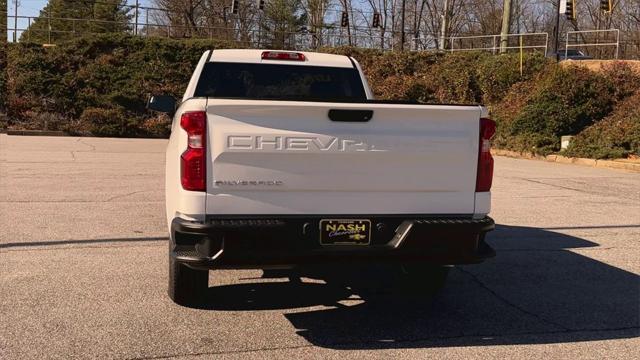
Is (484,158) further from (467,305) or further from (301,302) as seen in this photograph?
(301,302)

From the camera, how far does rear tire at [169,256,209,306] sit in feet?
15.1

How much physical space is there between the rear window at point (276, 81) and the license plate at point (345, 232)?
2.01 m

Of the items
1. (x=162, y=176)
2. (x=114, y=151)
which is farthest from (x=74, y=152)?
(x=162, y=176)

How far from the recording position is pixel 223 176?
12.8 ft

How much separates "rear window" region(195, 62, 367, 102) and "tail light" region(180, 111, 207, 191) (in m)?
1.99

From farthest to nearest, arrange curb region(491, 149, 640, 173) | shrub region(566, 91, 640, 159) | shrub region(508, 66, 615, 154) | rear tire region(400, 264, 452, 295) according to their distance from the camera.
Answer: shrub region(508, 66, 615, 154) → shrub region(566, 91, 640, 159) → curb region(491, 149, 640, 173) → rear tire region(400, 264, 452, 295)

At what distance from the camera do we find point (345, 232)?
412 centimetres

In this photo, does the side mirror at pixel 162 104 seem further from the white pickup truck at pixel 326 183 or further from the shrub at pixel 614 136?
the shrub at pixel 614 136

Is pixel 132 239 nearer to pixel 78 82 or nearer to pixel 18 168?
pixel 18 168

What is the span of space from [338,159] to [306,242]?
56 cm

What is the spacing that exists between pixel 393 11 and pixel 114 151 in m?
44.4

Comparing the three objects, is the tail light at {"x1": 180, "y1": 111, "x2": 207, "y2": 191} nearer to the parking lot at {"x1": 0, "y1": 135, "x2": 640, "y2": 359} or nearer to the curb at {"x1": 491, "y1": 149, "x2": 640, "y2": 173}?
the parking lot at {"x1": 0, "y1": 135, "x2": 640, "y2": 359}

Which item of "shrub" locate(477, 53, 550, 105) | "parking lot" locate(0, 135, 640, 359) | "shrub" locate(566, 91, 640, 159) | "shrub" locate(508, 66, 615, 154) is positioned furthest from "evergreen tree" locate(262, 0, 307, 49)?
"parking lot" locate(0, 135, 640, 359)

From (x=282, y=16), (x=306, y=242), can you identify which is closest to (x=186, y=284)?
(x=306, y=242)
